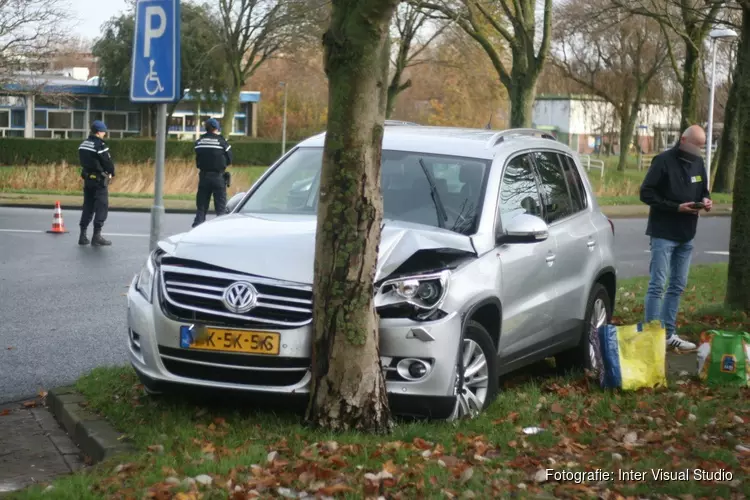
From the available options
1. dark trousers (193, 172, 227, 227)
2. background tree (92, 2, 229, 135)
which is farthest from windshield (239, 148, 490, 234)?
background tree (92, 2, 229, 135)

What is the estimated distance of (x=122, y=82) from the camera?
216 feet

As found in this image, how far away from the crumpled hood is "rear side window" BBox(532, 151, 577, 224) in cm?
147

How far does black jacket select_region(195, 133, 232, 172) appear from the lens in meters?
18.7

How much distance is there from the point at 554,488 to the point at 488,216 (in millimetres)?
2367

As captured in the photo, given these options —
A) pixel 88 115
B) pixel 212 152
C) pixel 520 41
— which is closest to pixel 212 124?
pixel 212 152

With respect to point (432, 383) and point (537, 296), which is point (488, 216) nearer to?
point (537, 296)

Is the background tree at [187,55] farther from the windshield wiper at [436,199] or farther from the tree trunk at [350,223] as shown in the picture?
the tree trunk at [350,223]

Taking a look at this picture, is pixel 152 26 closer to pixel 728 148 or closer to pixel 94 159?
pixel 94 159

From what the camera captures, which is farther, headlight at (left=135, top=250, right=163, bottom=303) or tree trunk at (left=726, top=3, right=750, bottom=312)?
tree trunk at (left=726, top=3, right=750, bottom=312)

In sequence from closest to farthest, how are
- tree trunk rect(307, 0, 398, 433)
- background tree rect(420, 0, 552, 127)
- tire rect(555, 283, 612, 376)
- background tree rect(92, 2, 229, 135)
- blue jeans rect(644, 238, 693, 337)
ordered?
tree trunk rect(307, 0, 398, 433) < tire rect(555, 283, 612, 376) < blue jeans rect(644, 238, 693, 337) < background tree rect(420, 0, 552, 127) < background tree rect(92, 2, 229, 135)

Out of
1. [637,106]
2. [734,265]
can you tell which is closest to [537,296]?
[734,265]

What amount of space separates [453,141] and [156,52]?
2.32 meters

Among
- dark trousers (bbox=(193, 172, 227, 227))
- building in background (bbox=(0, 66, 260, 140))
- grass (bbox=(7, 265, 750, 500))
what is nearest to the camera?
grass (bbox=(7, 265, 750, 500))

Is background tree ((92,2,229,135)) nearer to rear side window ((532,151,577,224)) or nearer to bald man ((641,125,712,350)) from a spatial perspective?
bald man ((641,125,712,350))
